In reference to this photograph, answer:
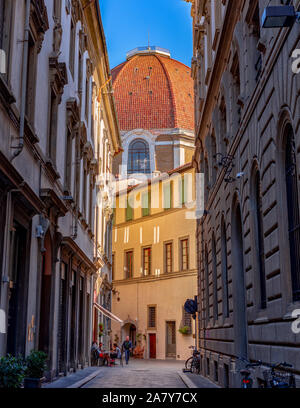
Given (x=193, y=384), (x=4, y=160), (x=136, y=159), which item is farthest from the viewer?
(x=136, y=159)

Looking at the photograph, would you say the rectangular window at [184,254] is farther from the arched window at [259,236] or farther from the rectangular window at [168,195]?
the arched window at [259,236]

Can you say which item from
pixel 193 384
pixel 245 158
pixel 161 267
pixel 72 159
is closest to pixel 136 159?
pixel 161 267

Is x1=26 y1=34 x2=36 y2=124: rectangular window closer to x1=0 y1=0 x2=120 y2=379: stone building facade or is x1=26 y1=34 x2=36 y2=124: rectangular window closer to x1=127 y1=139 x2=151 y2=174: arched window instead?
x1=0 y1=0 x2=120 y2=379: stone building facade

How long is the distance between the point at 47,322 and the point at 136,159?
139 feet

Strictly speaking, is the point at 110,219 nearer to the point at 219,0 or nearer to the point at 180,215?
the point at 180,215

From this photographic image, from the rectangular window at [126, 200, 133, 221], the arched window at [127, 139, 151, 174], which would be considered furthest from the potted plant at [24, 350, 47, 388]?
the arched window at [127, 139, 151, 174]

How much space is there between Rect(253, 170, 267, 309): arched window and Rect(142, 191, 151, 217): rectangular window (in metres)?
32.5

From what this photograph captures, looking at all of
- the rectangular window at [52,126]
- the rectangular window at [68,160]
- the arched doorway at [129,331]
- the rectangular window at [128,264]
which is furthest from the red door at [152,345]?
the rectangular window at [52,126]

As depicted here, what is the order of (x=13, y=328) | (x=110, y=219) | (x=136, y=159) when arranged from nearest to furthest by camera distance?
(x=13, y=328), (x=110, y=219), (x=136, y=159)

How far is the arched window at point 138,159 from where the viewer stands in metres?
58.3

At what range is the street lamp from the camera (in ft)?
28.2

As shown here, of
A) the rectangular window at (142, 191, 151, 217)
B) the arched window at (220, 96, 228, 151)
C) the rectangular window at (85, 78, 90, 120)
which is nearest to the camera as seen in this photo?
the arched window at (220, 96, 228, 151)

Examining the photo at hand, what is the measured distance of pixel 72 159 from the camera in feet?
69.5

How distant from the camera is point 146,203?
4550 centimetres
